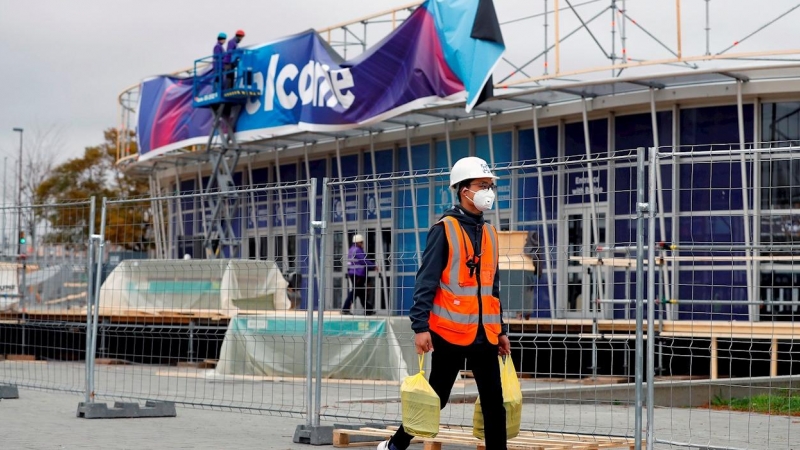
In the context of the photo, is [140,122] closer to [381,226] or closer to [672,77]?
[672,77]

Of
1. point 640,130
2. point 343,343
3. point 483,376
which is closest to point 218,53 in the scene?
point 640,130

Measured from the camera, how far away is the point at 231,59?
1120 inches

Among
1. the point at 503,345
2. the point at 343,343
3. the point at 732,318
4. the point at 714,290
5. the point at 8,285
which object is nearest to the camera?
the point at 503,345

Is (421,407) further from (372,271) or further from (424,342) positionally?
(372,271)

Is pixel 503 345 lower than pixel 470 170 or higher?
Result: lower

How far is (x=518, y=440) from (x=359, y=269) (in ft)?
10.1

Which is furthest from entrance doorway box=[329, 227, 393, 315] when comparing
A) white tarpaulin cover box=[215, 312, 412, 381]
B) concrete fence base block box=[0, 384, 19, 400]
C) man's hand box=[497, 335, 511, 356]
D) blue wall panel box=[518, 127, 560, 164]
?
blue wall panel box=[518, 127, 560, 164]

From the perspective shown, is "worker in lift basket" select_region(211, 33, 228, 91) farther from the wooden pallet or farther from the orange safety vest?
the orange safety vest

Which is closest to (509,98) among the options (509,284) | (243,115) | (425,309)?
(243,115)

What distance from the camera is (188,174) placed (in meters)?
34.1

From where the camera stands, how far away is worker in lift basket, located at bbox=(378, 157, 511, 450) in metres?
7.62

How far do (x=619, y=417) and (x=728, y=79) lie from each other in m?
8.92

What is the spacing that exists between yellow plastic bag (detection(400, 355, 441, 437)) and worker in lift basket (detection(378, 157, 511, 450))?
158 mm

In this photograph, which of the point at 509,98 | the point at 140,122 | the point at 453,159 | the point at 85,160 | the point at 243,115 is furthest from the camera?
the point at 85,160
